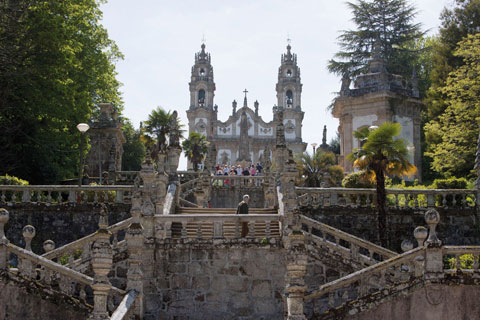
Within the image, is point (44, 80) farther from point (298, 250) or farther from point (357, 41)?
point (357, 41)

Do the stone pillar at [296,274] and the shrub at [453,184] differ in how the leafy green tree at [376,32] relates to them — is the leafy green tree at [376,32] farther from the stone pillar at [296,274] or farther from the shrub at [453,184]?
the stone pillar at [296,274]

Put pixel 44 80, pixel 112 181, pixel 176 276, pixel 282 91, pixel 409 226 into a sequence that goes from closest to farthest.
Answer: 1. pixel 176 276
2. pixel 409 226
3. pixel 44 80
4. pixel 112 181
5. pixel 282 91

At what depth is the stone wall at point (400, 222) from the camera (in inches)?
763

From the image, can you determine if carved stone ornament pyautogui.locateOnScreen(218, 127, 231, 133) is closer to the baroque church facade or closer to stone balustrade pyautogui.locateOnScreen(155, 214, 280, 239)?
the baroque church facade

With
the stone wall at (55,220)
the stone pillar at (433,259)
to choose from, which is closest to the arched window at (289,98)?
the stone wall at (55,220)

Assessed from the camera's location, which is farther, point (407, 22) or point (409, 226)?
point (407, 22)

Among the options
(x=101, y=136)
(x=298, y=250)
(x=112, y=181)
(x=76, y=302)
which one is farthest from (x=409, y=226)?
(x=101, y=136)

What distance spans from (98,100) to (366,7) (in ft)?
Result: 68.7

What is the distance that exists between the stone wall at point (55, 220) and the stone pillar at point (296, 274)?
10.7m

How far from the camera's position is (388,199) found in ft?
66.7

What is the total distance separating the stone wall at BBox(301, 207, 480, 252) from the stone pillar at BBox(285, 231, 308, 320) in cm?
932

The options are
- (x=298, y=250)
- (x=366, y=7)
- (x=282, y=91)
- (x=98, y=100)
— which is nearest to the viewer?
(x=298, y=250)

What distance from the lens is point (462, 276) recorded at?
36.6 ft

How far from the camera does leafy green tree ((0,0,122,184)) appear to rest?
24172mm
